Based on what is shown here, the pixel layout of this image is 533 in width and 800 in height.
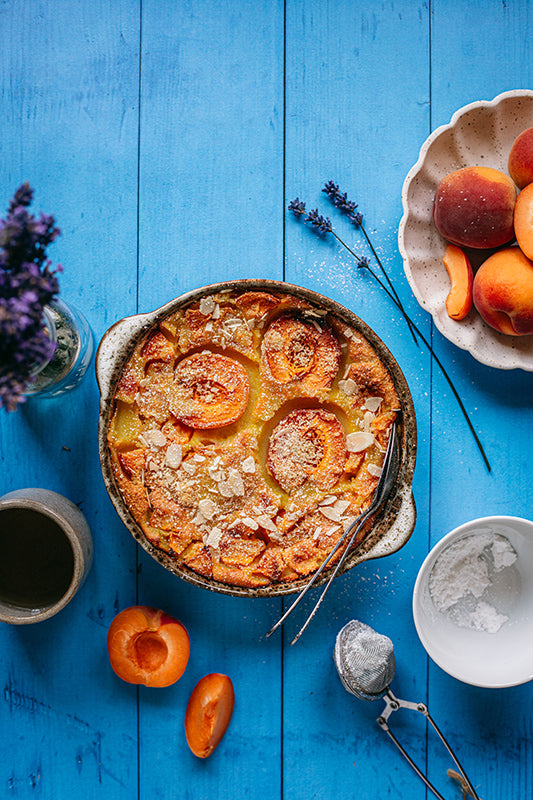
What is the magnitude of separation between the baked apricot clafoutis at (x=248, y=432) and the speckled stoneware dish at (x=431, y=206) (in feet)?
1.06

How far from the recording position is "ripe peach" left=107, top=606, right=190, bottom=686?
1497 millimetres

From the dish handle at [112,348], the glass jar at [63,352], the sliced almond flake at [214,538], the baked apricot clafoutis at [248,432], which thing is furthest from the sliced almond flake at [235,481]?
the glass jar at [63,352]

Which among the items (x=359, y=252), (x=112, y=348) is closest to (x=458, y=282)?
(x=359, y=252)

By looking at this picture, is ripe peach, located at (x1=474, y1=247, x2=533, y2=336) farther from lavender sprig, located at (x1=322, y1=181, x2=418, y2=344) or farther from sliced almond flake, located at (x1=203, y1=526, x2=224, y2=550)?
sliced almond flake, located at (x1=203, y1=526, x2=224, y2=550)

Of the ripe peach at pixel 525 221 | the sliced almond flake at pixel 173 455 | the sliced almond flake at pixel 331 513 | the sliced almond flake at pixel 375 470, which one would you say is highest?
the ripe peach at pixel 525 221

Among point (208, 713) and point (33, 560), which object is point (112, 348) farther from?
point (208, 713)

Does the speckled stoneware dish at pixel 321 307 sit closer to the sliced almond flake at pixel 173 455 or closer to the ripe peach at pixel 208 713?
the sliced almond flake at pixel 173 455

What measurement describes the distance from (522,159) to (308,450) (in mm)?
920

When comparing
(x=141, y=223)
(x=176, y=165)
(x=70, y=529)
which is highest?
(x=176, y=165)

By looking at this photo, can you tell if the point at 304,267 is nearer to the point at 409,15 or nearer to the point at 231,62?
the point at 231,62

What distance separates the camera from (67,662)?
1640mm

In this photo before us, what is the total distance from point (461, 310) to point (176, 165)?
859mm

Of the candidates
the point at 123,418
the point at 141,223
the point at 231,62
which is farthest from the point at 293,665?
the point at 231,62

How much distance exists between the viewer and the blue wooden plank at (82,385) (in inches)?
64.0
